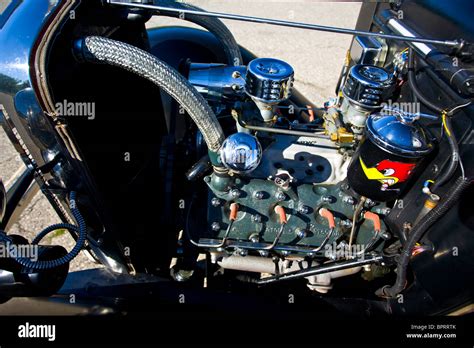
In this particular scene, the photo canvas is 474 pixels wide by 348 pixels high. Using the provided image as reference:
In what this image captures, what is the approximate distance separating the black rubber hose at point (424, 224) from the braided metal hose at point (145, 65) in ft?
2.63

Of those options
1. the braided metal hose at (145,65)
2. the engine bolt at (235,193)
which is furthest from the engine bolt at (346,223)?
the braided metal hose at (145,65)

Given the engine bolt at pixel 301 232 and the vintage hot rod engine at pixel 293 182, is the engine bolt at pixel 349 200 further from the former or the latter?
the engine bolt at pixel 301 232

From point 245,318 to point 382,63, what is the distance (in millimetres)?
1337

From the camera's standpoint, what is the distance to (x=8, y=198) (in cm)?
142

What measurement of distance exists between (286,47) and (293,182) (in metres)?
3.72

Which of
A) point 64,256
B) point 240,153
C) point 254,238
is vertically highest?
point 240,153

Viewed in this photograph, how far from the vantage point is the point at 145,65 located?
3.73 feet

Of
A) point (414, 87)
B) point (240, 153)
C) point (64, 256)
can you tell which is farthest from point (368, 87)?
point (64, 256)

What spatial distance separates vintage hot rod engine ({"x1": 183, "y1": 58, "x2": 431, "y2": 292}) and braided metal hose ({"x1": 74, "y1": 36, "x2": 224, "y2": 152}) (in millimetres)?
181

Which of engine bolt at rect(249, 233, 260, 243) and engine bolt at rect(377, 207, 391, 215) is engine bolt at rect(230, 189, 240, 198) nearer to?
engine bolt at rect(249, 233, 260, 243)

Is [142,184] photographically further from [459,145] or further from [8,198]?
[459,145]

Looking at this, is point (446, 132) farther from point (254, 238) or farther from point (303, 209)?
point (254, 238)

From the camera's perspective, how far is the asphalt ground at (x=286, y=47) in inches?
95.3

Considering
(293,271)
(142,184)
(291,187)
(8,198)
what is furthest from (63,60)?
(293,271)
